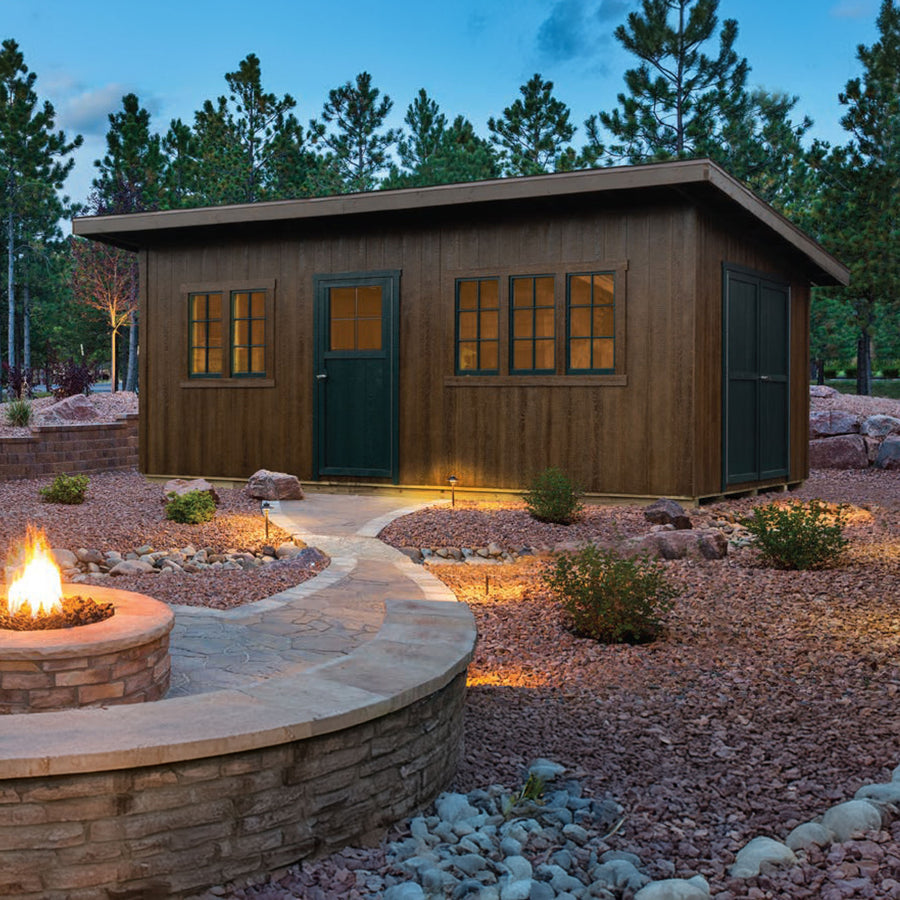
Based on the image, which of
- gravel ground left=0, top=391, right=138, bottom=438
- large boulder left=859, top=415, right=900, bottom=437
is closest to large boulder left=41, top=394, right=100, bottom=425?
gravel ground left=0, top=391, right=138, bottom=438

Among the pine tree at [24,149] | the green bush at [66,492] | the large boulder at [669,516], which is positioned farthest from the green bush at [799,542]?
the pine tree at [24,149]

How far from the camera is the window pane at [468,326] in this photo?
9.08 metres

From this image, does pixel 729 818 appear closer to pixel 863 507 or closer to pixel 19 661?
pixel 19 661

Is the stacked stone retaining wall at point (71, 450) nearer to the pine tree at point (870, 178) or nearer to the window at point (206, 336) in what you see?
the window at point (206, 336)

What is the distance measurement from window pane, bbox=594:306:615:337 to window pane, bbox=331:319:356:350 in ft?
8.47

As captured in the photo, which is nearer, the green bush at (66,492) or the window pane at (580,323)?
the green bush at (66,492)

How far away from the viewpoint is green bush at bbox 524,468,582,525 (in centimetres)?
745

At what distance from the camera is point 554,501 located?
7457mm

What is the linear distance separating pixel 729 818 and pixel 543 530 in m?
4.36

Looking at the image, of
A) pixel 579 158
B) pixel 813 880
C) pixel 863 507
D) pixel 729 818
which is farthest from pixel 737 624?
pixel 579 158

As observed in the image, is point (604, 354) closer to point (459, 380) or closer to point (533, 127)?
point (459, 380)

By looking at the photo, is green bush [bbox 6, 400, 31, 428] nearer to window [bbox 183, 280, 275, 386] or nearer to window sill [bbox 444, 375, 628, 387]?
window [bbox 183, 280, 275, 386]

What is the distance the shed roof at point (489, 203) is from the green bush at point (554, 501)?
2636 mm

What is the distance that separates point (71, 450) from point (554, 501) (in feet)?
21.7
